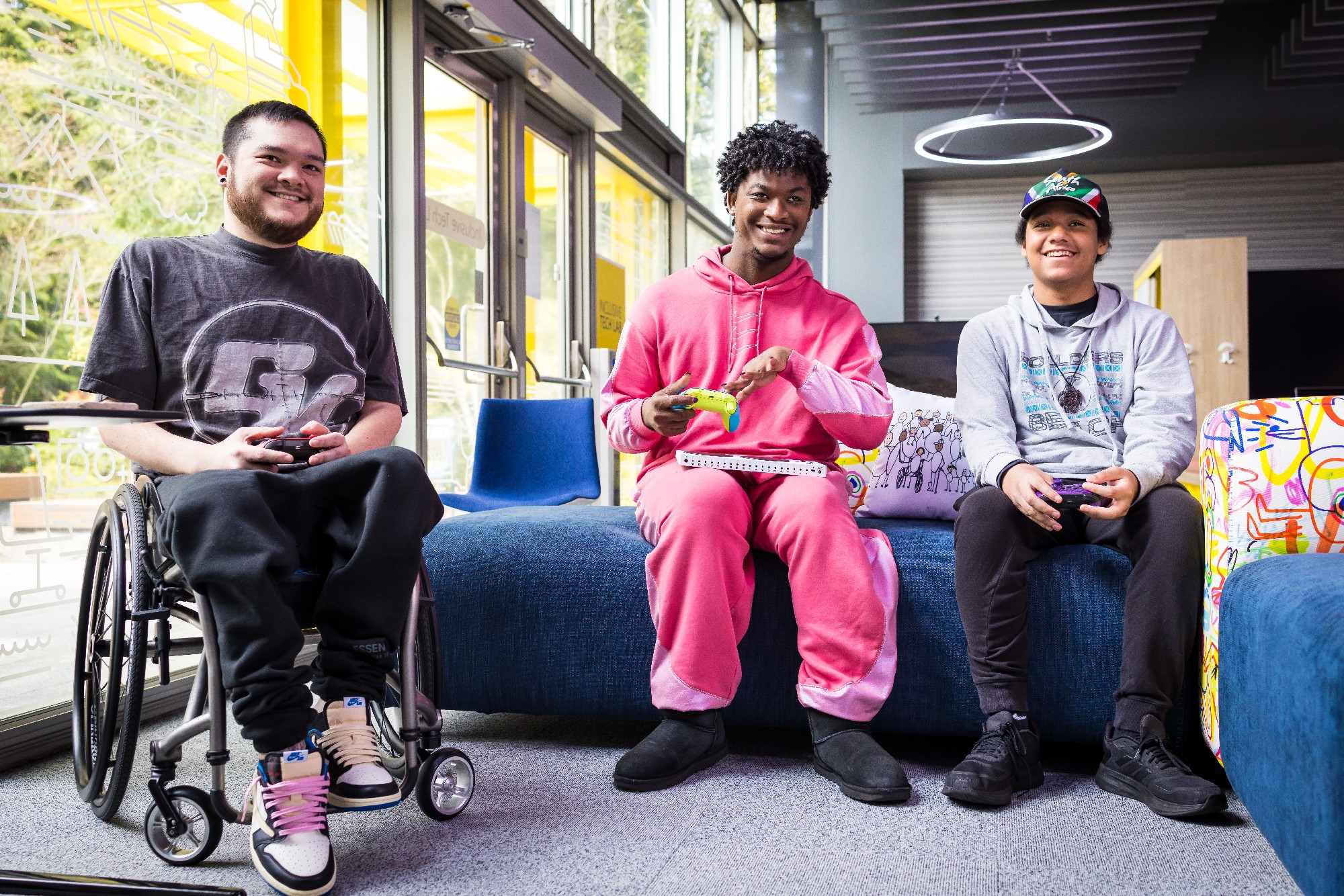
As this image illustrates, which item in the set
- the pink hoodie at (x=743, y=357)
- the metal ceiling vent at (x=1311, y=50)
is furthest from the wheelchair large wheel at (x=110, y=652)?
the metal ceiling vent at (x=1311, y=50)

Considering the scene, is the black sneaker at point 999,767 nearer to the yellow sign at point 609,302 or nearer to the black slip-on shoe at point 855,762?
the black slip-on shoe at point 855,762

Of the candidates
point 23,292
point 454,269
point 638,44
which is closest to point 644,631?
point 23,292

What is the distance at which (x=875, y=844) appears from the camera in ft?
4.75

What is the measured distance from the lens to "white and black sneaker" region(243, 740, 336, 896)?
49.7 inches

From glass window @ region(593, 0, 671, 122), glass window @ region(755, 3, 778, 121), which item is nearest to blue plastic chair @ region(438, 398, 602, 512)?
glass window @ region(593, 0, 671, 122)

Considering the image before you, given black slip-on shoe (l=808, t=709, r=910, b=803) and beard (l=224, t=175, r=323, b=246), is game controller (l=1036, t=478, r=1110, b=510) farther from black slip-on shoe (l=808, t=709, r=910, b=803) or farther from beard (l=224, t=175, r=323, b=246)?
beard (l=224, t=175, r=323, b=246)

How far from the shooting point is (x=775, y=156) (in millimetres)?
1991

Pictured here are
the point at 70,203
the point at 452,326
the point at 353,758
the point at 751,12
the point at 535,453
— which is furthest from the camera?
the point at 751,12

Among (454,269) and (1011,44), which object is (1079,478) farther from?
(1011,44)

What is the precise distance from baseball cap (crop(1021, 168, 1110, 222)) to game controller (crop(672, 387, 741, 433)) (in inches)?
28.4

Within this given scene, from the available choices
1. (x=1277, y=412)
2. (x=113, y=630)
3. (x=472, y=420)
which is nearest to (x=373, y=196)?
(x=472, y=420)

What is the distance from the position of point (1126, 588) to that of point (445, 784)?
3.95ft

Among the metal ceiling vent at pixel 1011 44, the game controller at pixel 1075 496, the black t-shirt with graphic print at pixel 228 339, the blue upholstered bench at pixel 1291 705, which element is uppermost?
the metal ceiling vent at pixel 1011 44

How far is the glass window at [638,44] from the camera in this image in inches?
210
